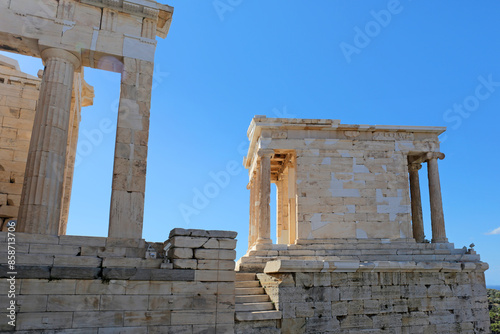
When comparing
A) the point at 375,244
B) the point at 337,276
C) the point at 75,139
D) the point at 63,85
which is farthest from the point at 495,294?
the point at 63,85

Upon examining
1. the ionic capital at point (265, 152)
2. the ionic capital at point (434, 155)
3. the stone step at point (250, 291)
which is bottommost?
the stone step at point (250, 291)

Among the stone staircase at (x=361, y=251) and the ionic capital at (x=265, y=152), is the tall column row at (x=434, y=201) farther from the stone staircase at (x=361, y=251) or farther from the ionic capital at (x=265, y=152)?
the ionic capital at (x=265, y=152)

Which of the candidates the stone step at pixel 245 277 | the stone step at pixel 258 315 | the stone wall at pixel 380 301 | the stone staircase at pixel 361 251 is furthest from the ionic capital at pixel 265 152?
the stone step at pixel 258 315

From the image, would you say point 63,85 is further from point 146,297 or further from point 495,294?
point 495,294

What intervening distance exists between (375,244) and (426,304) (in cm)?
506

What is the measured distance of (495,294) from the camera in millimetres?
39312

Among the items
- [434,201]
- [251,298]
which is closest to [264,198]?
[251,298]

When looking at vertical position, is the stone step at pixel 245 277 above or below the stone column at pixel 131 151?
below

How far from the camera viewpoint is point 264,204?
17797 mm

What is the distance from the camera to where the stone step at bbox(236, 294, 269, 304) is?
34.8 feet

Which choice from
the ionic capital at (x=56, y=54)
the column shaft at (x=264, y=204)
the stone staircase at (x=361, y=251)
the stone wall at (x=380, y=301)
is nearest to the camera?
the stone wall at (x=380, y=301)

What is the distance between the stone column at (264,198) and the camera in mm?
17062

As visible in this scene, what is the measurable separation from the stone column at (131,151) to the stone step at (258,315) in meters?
3.12

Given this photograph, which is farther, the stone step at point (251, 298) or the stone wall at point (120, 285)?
the stone step at point (251, 298)
